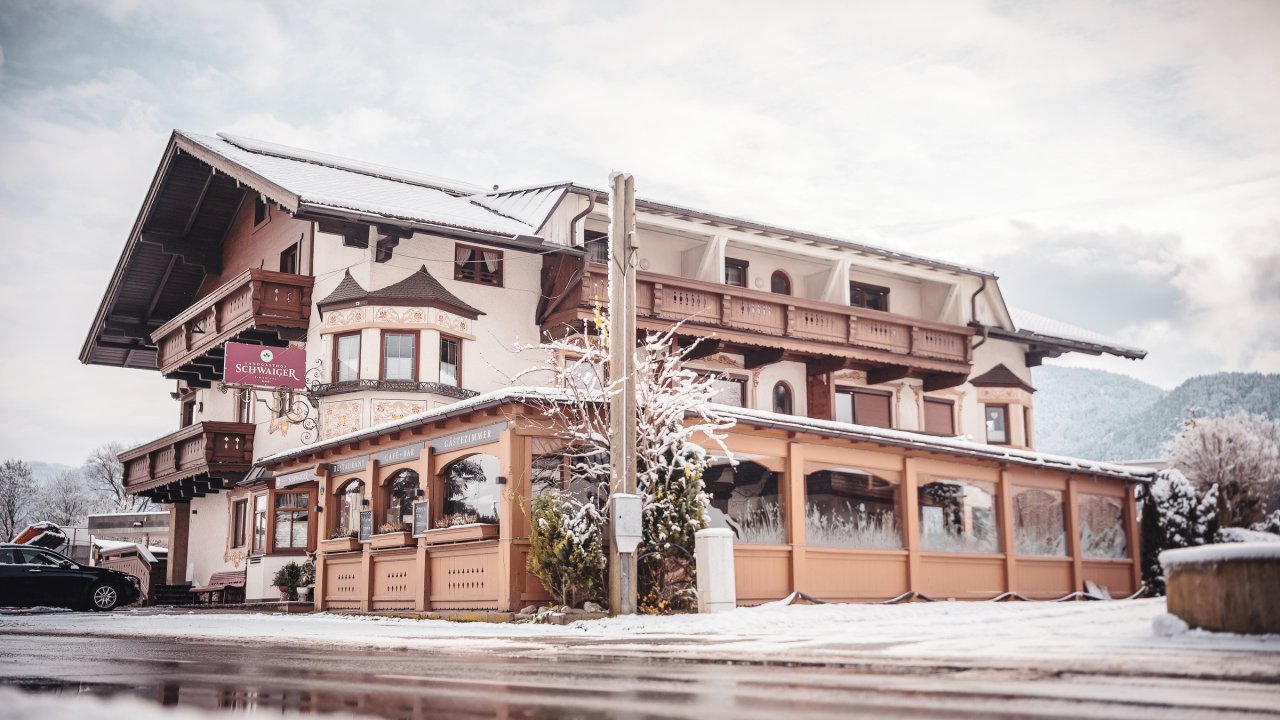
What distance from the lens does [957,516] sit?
2294 cm

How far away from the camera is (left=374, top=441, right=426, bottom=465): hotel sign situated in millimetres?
20527

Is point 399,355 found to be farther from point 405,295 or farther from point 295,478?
point 295,478

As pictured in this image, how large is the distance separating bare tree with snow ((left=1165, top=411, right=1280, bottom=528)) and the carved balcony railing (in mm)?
19418

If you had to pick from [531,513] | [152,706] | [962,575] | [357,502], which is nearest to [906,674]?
[152,706]

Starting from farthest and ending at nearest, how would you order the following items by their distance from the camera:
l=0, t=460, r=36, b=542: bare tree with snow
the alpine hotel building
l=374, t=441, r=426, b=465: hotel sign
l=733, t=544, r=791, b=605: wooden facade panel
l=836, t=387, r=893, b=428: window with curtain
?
1. l=0, t=460, r=36, b=542: bare tree with snow
2. l=836, t=387, r=893, b=428: window with curtain
3. l=374, t=441, r=426, b=465: hotel sign
4. the alpine hotel building
5. l=733, t=544, r=791, b=605: wooden facade panel

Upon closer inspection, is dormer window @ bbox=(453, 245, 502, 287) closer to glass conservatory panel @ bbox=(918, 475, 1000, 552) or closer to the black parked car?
the black parked car

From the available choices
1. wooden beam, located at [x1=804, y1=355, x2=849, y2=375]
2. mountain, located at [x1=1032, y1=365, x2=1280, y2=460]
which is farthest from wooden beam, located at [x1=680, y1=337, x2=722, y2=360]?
mountain, located at [x1=1032, y1=365, x2=1280, y2=460]

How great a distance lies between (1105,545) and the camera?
26.3 m

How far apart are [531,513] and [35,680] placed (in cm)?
1034

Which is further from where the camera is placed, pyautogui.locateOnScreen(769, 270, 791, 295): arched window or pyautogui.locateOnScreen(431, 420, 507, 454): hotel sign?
pyautogui.locateOnScreen(769, 270, 791, 295): arched window

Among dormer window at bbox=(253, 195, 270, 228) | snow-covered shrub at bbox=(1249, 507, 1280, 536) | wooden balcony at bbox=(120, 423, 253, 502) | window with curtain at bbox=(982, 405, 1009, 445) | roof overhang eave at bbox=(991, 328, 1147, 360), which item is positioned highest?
dormer window at bbox=(253, 195, 270, 228)

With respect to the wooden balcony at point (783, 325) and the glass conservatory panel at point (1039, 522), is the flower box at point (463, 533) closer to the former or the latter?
the wooden balcony at point (783, 325)

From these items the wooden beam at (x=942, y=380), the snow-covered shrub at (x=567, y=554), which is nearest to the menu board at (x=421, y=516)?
the snow-covered shrub at (x=567, y=554)

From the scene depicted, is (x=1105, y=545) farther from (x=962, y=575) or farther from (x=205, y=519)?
(x=205, y=519)
